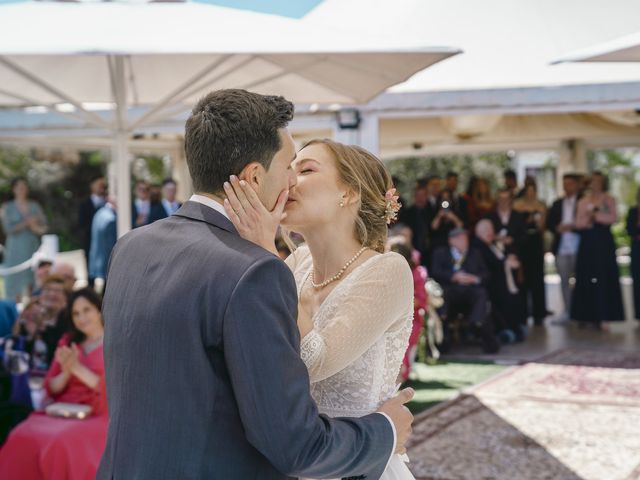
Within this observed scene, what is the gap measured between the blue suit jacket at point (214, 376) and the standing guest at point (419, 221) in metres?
9.88

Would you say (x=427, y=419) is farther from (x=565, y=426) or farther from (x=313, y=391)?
(x=313, y=391)

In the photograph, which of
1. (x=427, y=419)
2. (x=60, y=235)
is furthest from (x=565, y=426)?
(x=60, y=235)

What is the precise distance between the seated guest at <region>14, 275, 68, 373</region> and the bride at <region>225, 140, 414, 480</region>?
10.9 feet

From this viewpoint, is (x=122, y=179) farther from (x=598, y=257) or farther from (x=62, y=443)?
(x=598, y=257)

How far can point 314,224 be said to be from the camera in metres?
2.54

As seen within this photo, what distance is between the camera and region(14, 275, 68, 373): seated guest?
18.4 ft

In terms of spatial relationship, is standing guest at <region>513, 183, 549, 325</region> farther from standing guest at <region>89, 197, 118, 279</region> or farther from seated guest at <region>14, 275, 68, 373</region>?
seated guest at <region>14, 275, 68, 373</region>

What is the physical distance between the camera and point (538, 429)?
6469 millimetres

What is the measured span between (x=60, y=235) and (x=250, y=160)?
3302 cm

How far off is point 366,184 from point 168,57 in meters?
4.50

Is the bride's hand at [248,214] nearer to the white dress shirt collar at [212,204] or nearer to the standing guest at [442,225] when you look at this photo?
the white dress shirt collar at [212,204]

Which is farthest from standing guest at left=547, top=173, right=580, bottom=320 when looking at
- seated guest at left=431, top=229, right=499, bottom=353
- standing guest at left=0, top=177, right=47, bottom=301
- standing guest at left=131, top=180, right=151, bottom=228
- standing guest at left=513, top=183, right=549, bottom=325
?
standing guest at left=0, top=177, right=47, bottom=301

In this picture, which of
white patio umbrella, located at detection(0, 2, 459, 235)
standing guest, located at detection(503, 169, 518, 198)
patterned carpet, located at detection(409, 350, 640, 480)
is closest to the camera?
white patio umbrella, located at detection(0, 2, 459, 235)

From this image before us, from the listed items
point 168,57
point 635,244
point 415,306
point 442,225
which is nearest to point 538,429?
point 415,306
